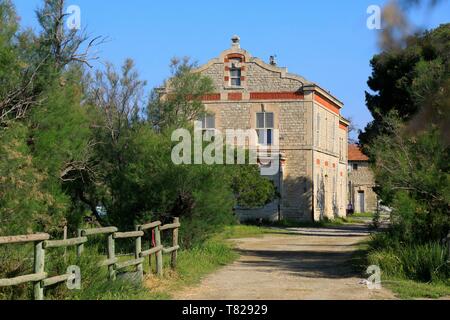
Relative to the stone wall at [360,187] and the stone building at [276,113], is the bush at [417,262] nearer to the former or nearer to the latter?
the stone building at [276,113]

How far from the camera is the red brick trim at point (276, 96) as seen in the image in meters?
42.5

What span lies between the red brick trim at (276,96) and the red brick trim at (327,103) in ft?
4.26

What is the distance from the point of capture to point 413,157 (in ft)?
54.4

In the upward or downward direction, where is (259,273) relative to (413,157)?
downward

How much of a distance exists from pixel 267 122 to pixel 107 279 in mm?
31858

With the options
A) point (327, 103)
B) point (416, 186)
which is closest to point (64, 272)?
point (416, 186)

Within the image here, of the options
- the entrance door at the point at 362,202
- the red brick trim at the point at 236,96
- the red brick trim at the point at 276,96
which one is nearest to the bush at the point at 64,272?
the red brick trim at the point at 276,96

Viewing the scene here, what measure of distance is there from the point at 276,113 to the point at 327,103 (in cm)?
609

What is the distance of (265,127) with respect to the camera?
43.0 metres

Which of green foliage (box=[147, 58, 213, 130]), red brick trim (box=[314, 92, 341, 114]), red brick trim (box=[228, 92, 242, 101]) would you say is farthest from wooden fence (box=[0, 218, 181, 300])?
red brick trim (box=[314, 92, 341, 114])

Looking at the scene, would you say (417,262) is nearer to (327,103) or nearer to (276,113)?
(276,113)

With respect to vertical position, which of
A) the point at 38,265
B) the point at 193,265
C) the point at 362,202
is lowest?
the point at 193,265
